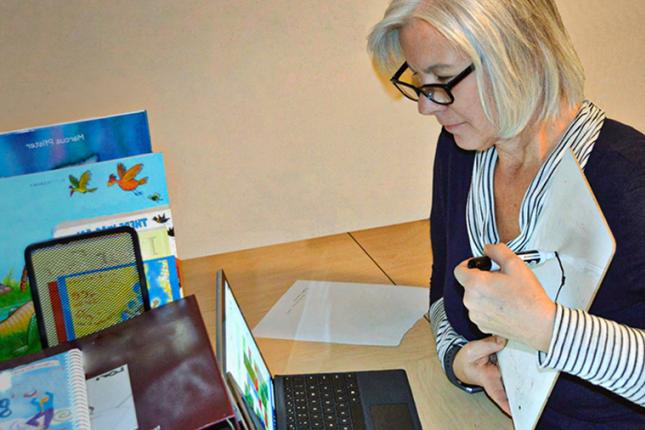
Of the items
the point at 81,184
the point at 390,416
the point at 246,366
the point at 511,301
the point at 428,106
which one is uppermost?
the point at 428,106

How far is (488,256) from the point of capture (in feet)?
2.82

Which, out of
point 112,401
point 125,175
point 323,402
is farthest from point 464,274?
point 125,175

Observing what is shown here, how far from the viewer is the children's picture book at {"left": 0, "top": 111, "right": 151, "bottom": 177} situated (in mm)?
1077

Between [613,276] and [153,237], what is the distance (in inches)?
27.3

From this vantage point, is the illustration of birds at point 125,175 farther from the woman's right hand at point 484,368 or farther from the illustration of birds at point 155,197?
the woman's right hand at point 484,368

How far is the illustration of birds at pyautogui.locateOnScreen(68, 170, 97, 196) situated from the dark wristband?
2.09ft

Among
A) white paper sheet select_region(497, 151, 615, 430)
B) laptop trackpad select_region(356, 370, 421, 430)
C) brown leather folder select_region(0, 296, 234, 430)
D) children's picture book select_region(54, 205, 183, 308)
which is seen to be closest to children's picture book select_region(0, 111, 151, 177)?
children's picture book select_region(54, 205, 183, 308)

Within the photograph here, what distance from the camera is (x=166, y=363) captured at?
819 mm

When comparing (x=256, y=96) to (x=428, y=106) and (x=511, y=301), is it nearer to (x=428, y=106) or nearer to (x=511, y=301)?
(x=428, y=106)

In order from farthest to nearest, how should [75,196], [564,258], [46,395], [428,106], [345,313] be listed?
[345,313], [75,196], [428,106], [564,258], [46,395]

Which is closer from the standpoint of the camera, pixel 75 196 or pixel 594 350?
pixel 594 350

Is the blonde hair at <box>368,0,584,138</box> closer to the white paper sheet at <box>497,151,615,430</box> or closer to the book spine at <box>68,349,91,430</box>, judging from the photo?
the white paper sheet at <box>497,151,615,430</box>

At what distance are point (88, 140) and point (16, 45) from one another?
0.40 m

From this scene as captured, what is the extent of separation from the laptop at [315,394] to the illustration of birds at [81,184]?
0.30m
